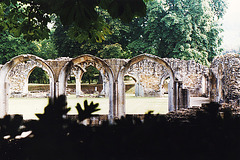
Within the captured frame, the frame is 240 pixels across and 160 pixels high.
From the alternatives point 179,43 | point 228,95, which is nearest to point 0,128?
point 228,95

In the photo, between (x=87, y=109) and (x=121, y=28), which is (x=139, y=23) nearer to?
(x=121, y=28)

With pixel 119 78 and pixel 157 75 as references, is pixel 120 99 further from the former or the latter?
pixel 157 75

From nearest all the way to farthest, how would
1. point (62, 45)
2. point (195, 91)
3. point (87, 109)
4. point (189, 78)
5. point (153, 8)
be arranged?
1. point (87, 109)
2. point (195, 91)
3. point (189, 78)
4. point (153, 8)
5. point (62, 45)

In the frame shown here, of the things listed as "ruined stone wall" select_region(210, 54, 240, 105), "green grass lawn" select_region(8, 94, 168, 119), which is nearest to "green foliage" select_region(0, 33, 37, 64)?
"green grass lawn" select_region(8, 94, 168, 119)

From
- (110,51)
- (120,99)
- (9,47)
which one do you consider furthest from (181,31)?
(9,47)

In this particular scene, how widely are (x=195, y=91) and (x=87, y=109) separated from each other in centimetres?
2150

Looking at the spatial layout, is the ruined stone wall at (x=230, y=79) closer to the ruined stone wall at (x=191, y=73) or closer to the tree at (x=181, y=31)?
the ruined stone wall at (x=191, y=73)

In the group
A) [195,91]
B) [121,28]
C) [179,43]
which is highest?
[121,28]

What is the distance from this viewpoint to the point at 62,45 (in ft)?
85.1

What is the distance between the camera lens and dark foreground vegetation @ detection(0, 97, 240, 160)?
2.44 feet

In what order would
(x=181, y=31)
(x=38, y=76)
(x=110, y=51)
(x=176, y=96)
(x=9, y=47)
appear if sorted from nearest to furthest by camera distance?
(x=176, y=96)
(x=181, y=31)
(x=110, y=51)
(x=9, y=47)
(x=38, y=76)

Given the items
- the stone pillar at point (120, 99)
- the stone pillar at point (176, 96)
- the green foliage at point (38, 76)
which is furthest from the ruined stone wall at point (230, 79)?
the green foliage at point (38, 76)

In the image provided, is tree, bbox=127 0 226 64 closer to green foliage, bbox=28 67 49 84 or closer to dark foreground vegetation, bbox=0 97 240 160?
green foliage, bbox=28 67 49 84

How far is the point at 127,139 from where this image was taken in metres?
0.85
